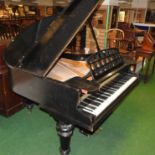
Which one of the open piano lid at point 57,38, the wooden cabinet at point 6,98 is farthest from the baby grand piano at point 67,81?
the wooden cabinet at point 6,98

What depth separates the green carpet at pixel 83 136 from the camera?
207cm

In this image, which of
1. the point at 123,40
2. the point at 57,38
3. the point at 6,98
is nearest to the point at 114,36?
the point at 123,40

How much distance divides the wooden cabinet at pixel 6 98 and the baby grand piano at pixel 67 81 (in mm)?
323

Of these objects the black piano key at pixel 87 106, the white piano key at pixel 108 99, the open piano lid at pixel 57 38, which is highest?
the open piano lid at pixel 57 38

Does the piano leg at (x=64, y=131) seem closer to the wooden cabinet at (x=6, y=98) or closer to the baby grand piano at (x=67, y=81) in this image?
the baby grand piano at (x=67, y=81)

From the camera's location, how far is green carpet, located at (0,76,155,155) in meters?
2.07

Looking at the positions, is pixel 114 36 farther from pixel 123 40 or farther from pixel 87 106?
pixel 87 106

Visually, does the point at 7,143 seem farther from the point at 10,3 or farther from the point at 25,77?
the point at 10,3

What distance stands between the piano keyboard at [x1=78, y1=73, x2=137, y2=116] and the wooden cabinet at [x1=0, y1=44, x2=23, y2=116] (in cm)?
122

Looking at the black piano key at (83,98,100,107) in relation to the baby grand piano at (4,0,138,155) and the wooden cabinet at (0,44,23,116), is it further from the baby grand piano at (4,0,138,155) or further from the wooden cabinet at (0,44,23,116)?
the wooden cabinet at (0,44,23,116)

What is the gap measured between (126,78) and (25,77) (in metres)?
1.19

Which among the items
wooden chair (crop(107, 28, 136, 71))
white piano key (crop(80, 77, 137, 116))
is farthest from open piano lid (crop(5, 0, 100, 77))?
wooden chair (crop(107, 28, 136, 71))

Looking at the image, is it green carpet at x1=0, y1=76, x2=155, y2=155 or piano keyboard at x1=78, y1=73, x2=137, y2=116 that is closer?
piano keyboard at x1=78, y1=73, x2=137, y2=116

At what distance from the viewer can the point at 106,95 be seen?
180 centimetres
